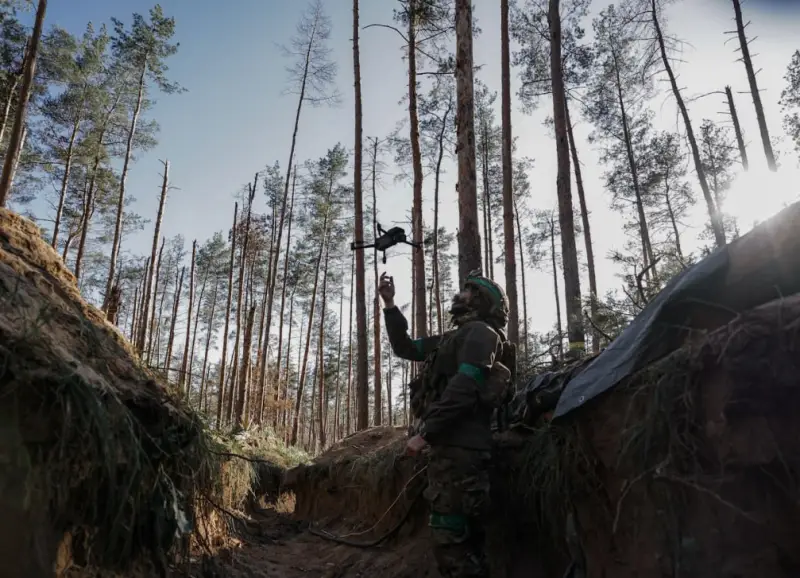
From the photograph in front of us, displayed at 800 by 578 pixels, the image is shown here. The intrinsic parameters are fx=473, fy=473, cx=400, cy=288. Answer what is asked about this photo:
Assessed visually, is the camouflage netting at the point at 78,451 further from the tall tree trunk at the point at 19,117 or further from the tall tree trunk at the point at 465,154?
the tall tree trunk at the point at 19,117

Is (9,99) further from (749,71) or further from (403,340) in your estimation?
(749,71)

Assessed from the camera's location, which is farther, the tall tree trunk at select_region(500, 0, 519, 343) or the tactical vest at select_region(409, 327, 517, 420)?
the tall tree trunk at select_region(500, 0, 519, 343)

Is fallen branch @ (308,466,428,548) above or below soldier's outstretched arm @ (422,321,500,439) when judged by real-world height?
below

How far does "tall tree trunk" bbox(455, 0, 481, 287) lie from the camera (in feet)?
20.2

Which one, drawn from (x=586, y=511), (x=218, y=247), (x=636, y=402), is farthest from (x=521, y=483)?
(x=218, y=247)

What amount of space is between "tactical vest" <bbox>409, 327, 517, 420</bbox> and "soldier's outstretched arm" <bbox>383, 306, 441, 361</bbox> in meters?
0.17

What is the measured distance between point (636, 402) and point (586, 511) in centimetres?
83

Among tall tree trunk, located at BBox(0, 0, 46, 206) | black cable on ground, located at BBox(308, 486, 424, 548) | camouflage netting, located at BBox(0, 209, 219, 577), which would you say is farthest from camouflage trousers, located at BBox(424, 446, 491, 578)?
tall tree trunk, located at BBox(0, 0, 46, 206)

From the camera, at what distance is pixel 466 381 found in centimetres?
327

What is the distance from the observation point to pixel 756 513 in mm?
1818

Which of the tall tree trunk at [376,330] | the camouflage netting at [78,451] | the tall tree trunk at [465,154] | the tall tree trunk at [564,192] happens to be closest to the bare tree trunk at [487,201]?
the tall tree trunk at [376,330]

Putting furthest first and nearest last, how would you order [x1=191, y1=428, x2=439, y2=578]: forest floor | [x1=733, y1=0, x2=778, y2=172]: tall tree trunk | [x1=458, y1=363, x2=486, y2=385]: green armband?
[x1=733, y1=0, x2=778, y2=172]: tall tree trunk
[x1=191, y1=428, x2=439, y2=578]: forest floor
[x1=458, y1=363, x2=486, y2=385]: green armband

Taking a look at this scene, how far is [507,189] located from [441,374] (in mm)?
8565

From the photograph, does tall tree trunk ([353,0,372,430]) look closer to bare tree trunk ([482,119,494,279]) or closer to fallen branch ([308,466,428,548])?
fallen branch ([308,466,428,548])
